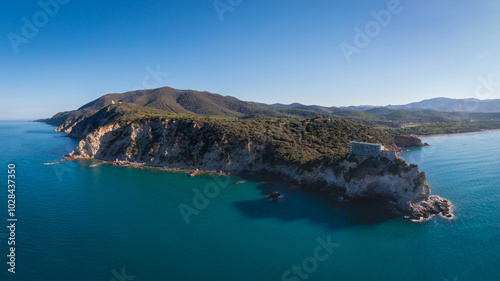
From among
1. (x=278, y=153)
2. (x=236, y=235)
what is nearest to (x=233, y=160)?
(x=278, y=153)

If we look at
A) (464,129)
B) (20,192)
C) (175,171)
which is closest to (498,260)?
(175,171)

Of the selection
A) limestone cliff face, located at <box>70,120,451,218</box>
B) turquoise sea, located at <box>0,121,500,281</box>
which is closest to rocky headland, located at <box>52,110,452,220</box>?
limestone cliff face, located at <box>70,120,451,218</box>

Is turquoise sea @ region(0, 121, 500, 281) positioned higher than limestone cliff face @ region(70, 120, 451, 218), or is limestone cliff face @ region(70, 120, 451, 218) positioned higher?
limestone cliff face @ region(70, 120, 451, 218)

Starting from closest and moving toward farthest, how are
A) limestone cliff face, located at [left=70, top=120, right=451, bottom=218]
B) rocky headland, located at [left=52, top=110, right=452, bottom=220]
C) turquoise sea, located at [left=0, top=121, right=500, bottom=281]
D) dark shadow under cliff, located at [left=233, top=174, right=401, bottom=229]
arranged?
1. turquoise sea, located at [left=0, top=121, right=500, bottom=281]
2. dark shadow under cliff, located at [left=233, top=174, right=401, bottom=229]
3. limestone cliff face, located at [left=70, top=120, right=451, bottom=218]
4. rocky headland, located at [left=52, top=110, right=452, bottom=220]

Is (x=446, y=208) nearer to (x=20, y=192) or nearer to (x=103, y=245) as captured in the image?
(x=103, y=245)

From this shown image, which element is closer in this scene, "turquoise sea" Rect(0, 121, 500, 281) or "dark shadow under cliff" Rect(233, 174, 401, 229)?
"turquoise sea" Rect(0, 121, 500, 281)

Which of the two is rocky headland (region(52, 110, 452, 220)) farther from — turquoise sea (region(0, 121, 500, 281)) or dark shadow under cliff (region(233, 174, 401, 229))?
turquoise sea (region(0, 121, 500, 281))

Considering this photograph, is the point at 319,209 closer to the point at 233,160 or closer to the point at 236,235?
the point at 236,235

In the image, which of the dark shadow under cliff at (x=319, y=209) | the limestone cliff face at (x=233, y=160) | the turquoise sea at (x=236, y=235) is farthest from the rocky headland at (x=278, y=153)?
the turquoise sea at (x=236, y=235)
